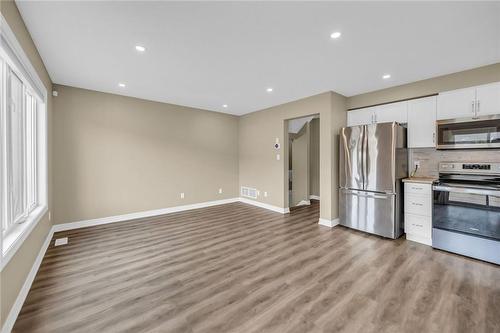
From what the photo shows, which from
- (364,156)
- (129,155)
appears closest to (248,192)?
(129,155)

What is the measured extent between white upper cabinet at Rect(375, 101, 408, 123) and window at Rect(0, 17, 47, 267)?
486 centimetres

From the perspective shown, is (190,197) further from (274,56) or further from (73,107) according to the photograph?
(274,56)

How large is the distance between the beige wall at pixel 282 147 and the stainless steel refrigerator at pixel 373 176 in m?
0.24

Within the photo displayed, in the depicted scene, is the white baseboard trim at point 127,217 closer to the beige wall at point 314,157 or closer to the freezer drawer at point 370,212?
the beige wall at point 314,157

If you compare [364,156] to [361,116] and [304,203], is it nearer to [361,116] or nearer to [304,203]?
[361,116]

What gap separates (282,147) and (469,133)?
3128 millimetres

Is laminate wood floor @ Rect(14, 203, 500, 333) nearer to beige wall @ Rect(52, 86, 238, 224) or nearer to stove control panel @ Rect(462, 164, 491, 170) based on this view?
beige wall @ Rect(52, 86, 238, 224)

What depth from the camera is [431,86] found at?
336 centimetres

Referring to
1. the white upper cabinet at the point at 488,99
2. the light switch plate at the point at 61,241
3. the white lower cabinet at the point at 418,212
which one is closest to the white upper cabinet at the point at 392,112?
the white upper cabinet at the point at 488,99

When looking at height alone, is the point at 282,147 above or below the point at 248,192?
above

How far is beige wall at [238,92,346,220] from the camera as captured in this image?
4090 mm

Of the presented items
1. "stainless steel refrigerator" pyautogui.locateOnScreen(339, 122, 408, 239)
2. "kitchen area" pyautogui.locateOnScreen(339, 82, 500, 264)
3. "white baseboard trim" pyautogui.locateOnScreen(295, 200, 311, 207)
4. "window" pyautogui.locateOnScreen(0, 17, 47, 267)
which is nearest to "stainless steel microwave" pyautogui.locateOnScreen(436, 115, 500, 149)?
"kitchen area" pyautogui.locateOnScreen(339, 82, 500, 264)

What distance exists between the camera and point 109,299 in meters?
1.98

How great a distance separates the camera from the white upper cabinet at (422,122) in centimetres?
337
